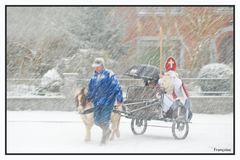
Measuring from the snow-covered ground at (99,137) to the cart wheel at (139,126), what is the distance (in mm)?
76

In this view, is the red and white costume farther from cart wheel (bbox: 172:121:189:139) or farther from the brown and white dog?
the brown and white dog

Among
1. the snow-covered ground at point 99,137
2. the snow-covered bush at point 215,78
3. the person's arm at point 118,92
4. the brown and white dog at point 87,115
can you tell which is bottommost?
the snow-covered ground at point 99,137

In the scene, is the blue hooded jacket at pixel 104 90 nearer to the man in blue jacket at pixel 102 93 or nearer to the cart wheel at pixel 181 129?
the man in blue jacket at pixel 102 93

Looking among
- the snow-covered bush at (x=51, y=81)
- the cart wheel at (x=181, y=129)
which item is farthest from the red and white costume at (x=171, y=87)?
the snow-covered bush at (x=51, y=81)

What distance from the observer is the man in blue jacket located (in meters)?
7.95

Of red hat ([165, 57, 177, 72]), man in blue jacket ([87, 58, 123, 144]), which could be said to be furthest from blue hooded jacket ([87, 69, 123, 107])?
red hat ([165, 57, 177, 72])

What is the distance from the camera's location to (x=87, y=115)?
809 centimetres

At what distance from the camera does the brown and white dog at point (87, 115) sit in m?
7.95

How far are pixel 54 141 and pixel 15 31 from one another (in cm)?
310

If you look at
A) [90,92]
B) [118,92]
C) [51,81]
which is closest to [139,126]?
[118,92]

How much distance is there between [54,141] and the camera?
827 cm

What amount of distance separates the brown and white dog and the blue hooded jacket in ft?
0.33

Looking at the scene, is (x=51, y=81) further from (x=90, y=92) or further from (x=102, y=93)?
(x=102, y=93)

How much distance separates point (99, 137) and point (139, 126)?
772 millimetres
